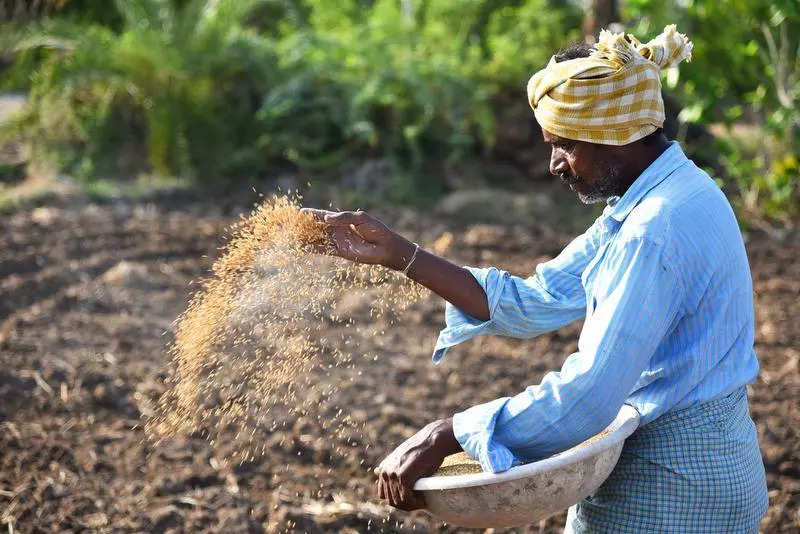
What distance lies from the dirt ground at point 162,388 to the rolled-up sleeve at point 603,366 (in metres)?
1.46

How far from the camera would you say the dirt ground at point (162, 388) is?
3.39 meters

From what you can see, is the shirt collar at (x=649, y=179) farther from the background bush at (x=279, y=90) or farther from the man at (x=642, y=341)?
the background bush at (x=279, y=90)

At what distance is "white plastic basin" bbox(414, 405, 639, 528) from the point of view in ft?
6.31

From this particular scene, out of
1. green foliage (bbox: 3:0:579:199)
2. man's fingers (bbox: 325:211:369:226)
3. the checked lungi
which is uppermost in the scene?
man's fingers (bbox: 325:211:369:226)

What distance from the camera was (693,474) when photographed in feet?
6.66

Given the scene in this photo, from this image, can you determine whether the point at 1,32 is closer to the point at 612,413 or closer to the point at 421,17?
the point at 421,17

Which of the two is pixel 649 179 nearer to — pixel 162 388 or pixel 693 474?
pixel 693 474

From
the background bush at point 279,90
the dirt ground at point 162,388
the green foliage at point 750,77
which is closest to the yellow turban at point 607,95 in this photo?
the dirt ground at point 162,388

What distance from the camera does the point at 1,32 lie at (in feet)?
29.5

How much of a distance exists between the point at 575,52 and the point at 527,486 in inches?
35.0

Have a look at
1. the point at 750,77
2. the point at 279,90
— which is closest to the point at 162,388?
the point at 279,90

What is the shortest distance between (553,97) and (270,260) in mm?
930

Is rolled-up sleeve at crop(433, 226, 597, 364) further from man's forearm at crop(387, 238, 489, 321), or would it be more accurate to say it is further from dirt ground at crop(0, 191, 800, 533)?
dirt ground at crop(0, 191, 800, 533)

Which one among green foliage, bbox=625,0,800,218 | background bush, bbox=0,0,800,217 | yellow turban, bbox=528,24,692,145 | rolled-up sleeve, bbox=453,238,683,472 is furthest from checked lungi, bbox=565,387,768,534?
background bush, bbox=0,0,800,217
